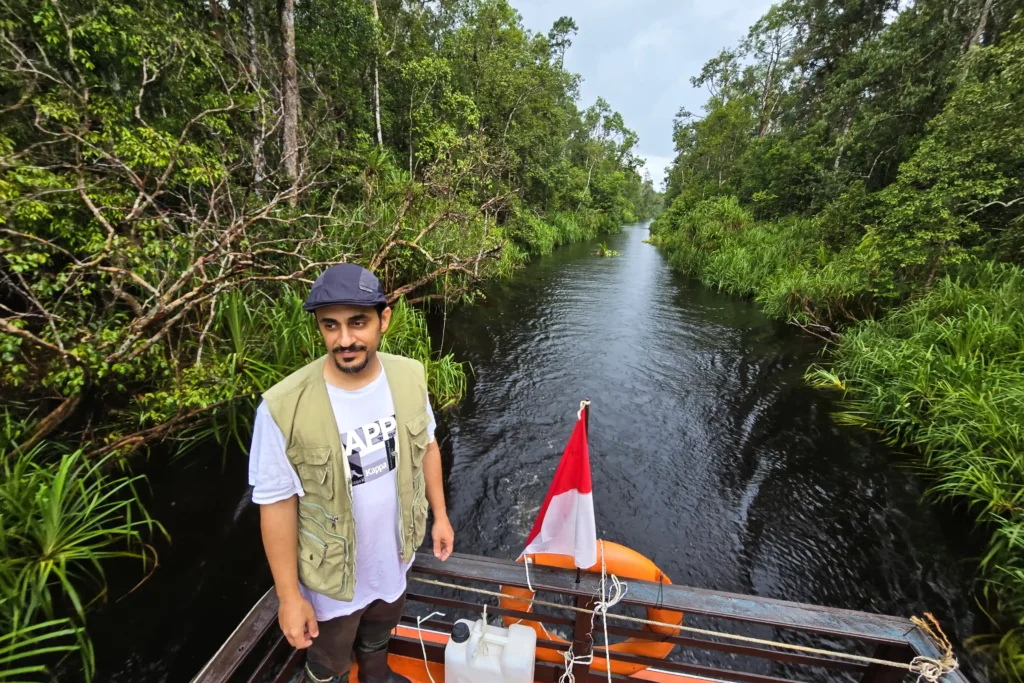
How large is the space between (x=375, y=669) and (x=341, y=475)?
43.1 inches

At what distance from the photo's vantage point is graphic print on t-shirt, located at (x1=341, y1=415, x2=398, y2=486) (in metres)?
1.33

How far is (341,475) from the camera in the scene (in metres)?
1.28

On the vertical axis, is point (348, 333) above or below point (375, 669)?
above

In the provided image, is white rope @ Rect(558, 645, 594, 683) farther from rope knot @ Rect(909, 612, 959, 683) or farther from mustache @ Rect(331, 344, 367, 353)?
mustache @ Rect(331, 344, 367, 353)

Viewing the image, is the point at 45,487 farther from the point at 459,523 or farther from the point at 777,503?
the point at 777,503

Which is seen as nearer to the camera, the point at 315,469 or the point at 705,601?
the point at 315,469

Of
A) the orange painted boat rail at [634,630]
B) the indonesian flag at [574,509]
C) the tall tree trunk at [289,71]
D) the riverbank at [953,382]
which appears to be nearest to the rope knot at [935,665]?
the orange painted boat rail at [634,630]

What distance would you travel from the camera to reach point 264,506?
3.95ft

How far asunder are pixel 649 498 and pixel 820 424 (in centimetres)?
312

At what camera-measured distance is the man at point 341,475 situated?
1199mm

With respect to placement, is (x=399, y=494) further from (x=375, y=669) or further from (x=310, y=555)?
(x=375, y=669)

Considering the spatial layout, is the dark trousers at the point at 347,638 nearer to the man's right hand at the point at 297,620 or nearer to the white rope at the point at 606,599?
the man's right hand at the point at 297,620


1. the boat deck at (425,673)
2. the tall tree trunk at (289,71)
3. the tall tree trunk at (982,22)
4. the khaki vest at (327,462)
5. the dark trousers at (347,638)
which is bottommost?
the boat deck at (425,673)

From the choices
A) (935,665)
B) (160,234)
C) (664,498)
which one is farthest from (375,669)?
(160,234)
